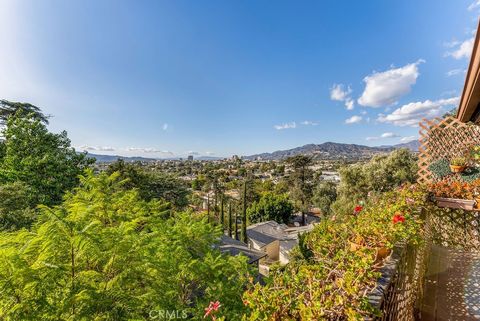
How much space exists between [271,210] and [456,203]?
24.1 meters

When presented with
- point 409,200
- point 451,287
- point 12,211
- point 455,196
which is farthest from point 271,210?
point 409,200

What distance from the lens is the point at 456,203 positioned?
4281 millimetres

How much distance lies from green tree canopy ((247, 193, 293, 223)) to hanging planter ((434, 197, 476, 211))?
23766mm

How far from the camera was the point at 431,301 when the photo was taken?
3105 millimetres

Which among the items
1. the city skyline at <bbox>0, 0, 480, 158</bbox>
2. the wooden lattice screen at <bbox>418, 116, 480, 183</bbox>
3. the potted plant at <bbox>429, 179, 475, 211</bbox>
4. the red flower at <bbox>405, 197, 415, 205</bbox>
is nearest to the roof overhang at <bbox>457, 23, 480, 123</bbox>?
the city skyline at <bbox>0, 0, 480, 158</bbox>

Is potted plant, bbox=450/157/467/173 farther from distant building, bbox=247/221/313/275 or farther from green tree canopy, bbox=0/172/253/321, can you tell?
distant building, bbox=247/221/313/275

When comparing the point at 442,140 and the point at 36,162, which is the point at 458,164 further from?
the point at 36,162

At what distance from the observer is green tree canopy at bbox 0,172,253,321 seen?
5.97ft

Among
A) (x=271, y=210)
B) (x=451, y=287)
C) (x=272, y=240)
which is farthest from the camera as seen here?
(x=271, y=210)

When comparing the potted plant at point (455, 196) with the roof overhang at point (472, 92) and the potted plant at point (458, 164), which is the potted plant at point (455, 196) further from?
the roof overhang at point (472, 92)

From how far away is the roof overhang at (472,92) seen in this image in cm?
176

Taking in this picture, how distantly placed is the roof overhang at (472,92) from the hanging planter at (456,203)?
1628 mm

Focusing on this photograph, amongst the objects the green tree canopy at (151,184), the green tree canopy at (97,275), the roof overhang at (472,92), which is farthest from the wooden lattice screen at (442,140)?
the green tree canopy at (151,184)

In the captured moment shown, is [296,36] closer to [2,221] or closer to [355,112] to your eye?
[2,221]
